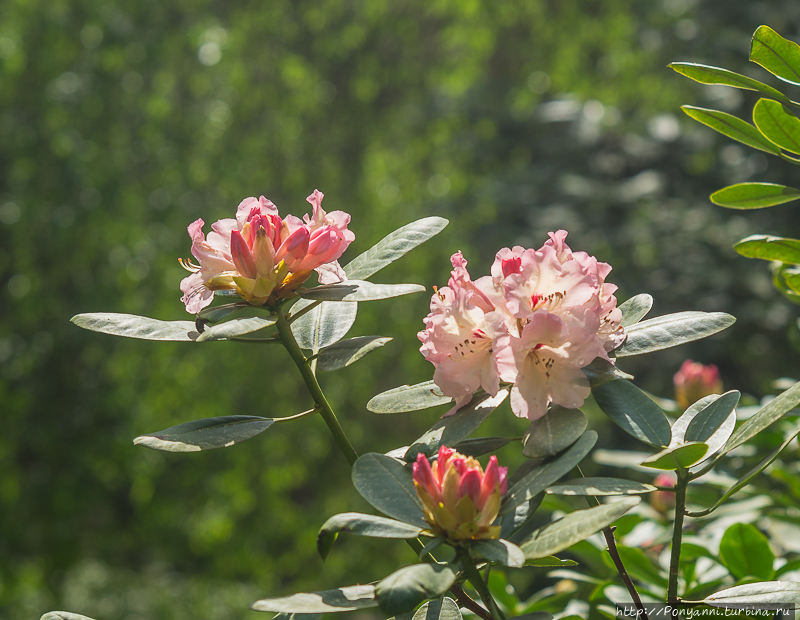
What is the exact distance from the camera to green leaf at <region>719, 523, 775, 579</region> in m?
0.60

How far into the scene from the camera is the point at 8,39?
3.33m

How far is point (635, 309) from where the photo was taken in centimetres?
50

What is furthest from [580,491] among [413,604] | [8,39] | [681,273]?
[8,39]

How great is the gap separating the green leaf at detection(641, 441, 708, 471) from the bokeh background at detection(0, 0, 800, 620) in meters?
2.09

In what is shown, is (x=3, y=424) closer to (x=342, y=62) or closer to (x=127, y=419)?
(x=127, y=419)

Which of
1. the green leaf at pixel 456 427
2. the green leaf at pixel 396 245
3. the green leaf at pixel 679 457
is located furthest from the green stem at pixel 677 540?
the green leaf at pixel 396 245

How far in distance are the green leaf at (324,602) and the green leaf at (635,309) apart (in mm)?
254

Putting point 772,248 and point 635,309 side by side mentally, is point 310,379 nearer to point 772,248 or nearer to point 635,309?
point 635,309

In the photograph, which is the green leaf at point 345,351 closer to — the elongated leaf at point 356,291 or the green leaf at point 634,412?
the elongated leaf at point 356,291

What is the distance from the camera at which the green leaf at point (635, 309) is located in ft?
1.62

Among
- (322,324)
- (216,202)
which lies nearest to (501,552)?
(322,324)

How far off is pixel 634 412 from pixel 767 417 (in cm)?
7

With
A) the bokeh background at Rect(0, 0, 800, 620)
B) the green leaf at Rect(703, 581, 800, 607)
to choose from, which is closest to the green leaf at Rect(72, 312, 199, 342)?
the green leaf at Rect(703, 581, 800, 607)

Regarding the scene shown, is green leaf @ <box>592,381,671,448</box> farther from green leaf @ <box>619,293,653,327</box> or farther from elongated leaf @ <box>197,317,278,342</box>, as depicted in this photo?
elongated leaf @ <box>197,317,278,342</box>
